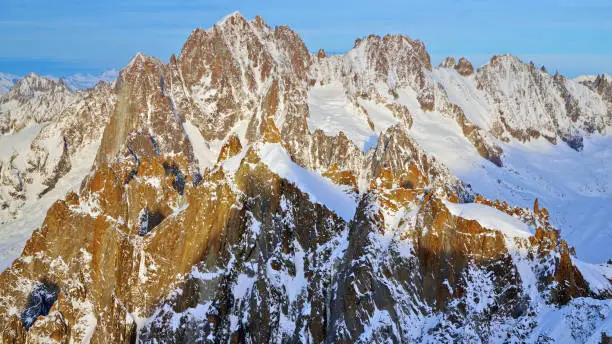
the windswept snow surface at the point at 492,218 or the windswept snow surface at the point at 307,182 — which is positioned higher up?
the windswept snow surface at the point at 307,182

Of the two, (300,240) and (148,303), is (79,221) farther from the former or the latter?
(300,240)

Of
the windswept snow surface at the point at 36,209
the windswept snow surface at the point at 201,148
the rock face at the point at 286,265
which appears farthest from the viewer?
the windswept snow surface at the point at 201,148

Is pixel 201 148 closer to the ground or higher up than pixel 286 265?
higher up

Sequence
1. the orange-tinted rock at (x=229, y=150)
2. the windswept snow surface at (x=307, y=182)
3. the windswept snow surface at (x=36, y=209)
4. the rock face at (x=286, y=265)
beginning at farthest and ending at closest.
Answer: the windswept snow surface at (x=36, y=209)
the orange-tinted rock at (x=229, y=150)
the windswept snow surface at (x=307, y=182)
the rock face at (x=286, y=265)

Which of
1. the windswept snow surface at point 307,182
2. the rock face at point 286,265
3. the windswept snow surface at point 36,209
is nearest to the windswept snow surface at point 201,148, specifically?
the windswept snow surface at point 36,209

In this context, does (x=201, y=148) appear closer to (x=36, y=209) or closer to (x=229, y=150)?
(x=36, y=209)

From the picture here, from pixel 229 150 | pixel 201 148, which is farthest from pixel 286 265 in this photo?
pixel 201 148

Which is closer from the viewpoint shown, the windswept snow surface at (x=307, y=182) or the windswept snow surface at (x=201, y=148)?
the windswept snow surface at (x=307, y=182)

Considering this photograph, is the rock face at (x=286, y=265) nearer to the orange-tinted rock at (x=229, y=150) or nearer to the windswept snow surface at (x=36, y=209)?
the orange-tinted rock at (x=229, y=150)
